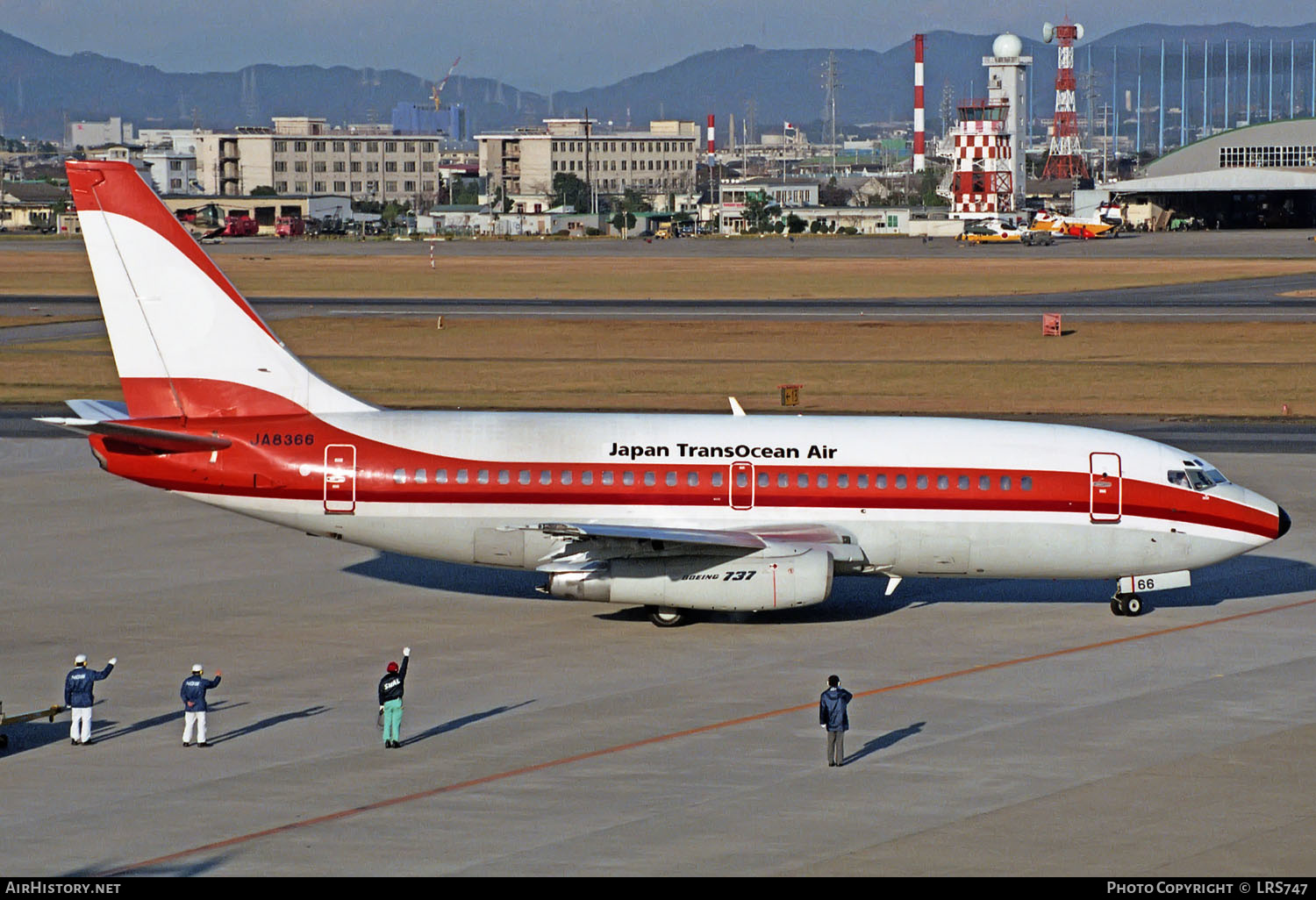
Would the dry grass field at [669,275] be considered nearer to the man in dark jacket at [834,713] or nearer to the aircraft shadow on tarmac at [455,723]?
the aircraft shadow on tarmac at [455,723]

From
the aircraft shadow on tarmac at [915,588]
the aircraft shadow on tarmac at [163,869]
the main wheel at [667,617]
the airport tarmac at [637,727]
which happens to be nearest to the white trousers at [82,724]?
the airport tarmac at [637,727]

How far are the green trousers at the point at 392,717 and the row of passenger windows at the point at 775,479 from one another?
381 inches

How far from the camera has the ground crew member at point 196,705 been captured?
25594 millimetres

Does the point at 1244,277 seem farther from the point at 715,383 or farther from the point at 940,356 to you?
the point at 715,383

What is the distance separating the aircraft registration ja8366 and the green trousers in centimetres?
883

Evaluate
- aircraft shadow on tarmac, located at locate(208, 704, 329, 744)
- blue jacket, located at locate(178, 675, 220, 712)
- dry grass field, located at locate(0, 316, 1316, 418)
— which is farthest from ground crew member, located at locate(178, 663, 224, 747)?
→ dry grass field, located at locate(0, 316, 1316, 418)

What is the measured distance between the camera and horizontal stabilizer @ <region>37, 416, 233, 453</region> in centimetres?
3416

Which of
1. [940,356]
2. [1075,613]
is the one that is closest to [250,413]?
[1075,613]

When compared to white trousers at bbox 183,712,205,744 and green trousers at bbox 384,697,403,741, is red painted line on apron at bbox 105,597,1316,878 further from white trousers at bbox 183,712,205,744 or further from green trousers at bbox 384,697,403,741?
white trousers at bbox 183,712,205,744

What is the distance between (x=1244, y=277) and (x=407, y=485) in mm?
107597

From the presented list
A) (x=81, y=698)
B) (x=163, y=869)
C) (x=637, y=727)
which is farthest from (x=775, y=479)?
(x=163, y=869)

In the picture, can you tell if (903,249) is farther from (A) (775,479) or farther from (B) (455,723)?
(B) (455,723)

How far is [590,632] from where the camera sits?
34.5 metres

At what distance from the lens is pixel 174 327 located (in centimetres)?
3572
